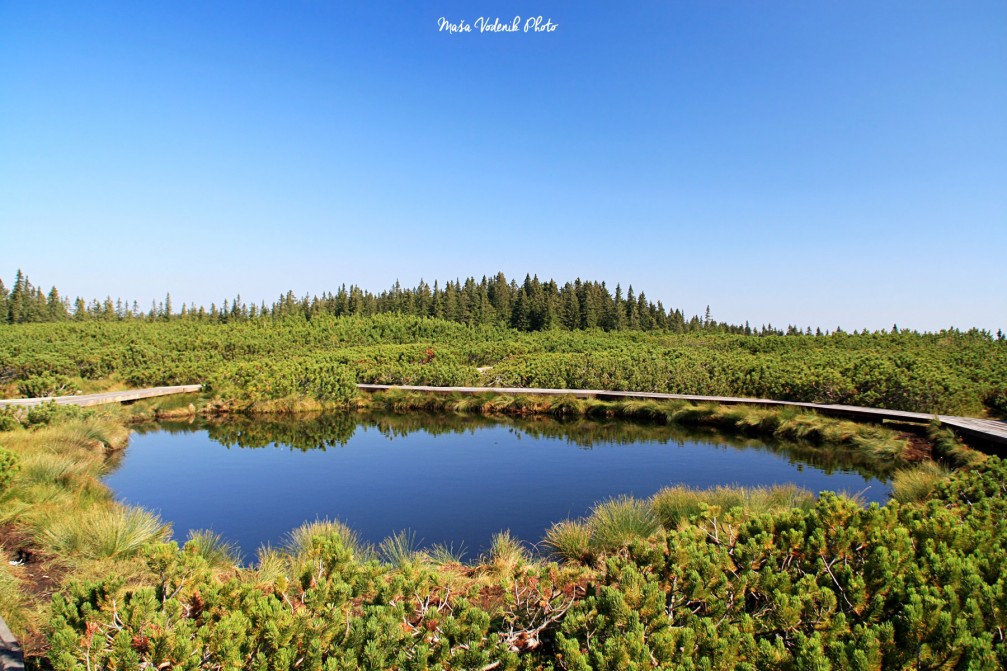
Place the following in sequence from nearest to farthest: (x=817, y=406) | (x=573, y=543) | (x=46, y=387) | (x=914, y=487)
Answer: (x=573, y=543) < (x=914, y=487) < (x=817, y=406) < (x=46, y=387)

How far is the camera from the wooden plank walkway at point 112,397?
658 inches

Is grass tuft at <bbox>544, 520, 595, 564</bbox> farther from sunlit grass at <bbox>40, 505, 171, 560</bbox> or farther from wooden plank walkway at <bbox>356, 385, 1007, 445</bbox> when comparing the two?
wooden plank walkway at <bbox>356, 385, 1007, 445</bbox>

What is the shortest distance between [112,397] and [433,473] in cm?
1341

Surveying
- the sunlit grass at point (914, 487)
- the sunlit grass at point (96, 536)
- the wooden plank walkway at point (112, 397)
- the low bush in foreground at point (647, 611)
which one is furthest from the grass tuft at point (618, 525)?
the wooden plank walkway at point (112, 397)

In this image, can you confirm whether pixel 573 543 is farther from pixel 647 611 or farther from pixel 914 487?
pixel 914 487

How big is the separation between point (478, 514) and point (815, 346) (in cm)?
2199

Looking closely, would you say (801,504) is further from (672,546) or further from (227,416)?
(227,416)

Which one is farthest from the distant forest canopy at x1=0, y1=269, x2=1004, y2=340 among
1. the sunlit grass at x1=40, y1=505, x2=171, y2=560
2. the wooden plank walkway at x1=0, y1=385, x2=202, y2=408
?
the sunlit grass at x1=40, y1=505, x2=171, y2=560

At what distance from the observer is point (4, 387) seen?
19984 millimetres

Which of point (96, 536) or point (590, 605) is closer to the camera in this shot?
point (590, 605)

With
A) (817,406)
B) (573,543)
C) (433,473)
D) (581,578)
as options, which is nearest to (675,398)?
(817,406)

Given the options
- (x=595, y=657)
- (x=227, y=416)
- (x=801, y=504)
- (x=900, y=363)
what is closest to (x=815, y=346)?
(x=900, y=363)

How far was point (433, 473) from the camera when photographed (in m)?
11.2

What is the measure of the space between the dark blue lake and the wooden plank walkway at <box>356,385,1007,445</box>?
6.77 feet
